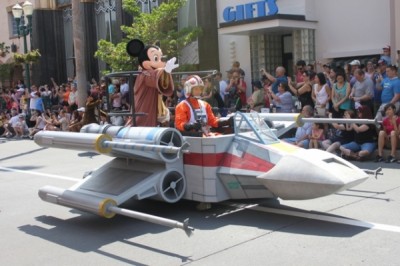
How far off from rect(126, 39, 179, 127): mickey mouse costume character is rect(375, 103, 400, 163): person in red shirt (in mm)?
4761

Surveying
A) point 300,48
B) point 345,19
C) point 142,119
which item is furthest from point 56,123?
point 142,119

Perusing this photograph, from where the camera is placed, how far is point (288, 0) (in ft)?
55.4

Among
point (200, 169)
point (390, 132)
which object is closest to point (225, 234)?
point (200, 169)

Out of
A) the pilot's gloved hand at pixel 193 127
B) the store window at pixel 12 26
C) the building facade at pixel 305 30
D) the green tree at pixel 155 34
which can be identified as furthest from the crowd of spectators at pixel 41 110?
the pilot's gloved hand at pixel 193 127

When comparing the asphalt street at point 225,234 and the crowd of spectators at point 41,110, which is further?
the crowd of spectators at point 41,110

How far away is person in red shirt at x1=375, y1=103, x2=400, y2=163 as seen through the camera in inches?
418

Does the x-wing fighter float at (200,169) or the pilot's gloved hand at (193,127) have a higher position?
the pilot's gloved hand at (193,127)

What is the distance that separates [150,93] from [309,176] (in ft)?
9.62

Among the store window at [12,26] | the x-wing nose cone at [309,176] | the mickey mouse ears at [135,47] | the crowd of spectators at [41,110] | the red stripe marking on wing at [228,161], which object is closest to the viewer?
the x-wing nose cone at [309,176]

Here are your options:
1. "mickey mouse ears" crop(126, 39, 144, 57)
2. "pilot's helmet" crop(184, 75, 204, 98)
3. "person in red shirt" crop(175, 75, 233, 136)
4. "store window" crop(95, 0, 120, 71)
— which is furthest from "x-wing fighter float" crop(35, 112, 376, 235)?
"store window" crop(95, 0, 120, 71)

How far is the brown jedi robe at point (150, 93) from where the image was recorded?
7.90 m

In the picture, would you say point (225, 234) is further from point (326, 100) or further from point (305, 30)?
point (305, 30)

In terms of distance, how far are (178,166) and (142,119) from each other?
122 centimetres

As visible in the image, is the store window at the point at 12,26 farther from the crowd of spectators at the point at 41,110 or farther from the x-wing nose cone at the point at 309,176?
the x-wing nose cone at the point at 309,176
